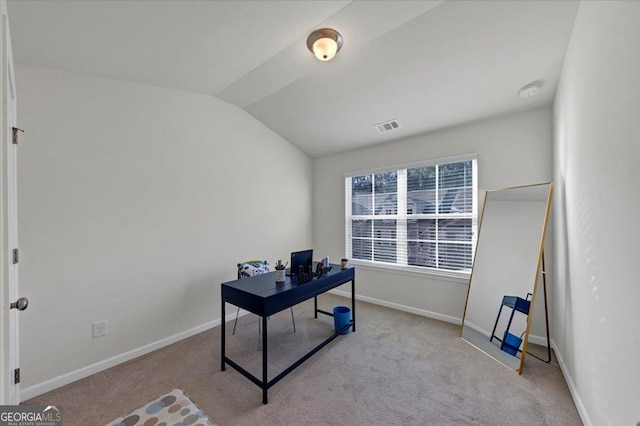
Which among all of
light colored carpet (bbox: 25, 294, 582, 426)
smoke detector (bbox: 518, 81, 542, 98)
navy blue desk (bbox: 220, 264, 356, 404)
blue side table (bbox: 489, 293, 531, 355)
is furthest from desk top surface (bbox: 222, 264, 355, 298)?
smoke detector (bbox: 518, 81, 542, 98)

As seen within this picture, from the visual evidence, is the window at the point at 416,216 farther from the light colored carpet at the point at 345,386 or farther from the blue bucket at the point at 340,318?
the blue bucket at the point at 340,318

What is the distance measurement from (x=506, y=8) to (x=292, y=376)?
10.2ft

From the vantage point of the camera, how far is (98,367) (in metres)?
2.20

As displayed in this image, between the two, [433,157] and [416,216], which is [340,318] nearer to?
[416,216]

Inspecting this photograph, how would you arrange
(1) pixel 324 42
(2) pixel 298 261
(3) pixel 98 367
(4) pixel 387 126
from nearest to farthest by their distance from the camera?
1. (1) pixel 324 42
2. (3) pixel 98 367
3. (2) pixel 298 261
4. (4) pixel 387 126

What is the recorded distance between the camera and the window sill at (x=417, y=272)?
3.07m

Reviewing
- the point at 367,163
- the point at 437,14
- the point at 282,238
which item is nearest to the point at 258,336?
the point at 282,238

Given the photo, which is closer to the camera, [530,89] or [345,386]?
[345,386]

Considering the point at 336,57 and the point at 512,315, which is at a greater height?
the point at 336,57

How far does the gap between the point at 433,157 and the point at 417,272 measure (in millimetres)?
1527

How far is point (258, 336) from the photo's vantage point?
9.24 feet

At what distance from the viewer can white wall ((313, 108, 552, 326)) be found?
264 centimetres

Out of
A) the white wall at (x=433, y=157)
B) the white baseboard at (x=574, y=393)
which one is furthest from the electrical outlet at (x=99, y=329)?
the white baseboard at (x=574, y=393)

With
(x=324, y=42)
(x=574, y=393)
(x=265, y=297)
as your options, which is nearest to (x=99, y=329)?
(x=265, y=297)
